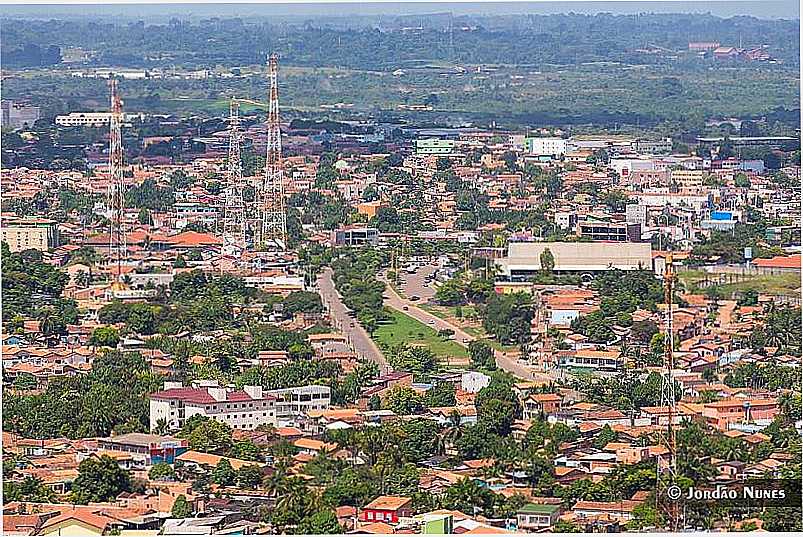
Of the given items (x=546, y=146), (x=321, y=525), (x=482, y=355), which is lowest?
(x=482, y=355)

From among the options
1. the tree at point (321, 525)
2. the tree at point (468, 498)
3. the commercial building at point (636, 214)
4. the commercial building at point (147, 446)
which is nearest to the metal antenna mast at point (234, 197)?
the commercial building at point (636, 214)

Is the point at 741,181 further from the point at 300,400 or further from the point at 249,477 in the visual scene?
the point at 249,477

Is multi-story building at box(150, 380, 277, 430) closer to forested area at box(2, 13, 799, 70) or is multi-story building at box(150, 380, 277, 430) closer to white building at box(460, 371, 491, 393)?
white building at box(460, 371, 491, 393)

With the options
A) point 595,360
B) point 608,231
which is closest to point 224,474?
point 595,360

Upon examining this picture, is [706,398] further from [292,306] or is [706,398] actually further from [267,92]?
[267,92]

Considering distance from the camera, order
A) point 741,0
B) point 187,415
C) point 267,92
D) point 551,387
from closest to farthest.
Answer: point 187,415
point 551,387
point 741,0
point 267,92

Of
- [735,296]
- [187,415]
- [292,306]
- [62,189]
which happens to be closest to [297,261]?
[292,306]

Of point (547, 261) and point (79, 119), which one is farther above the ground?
point (79, 119)
